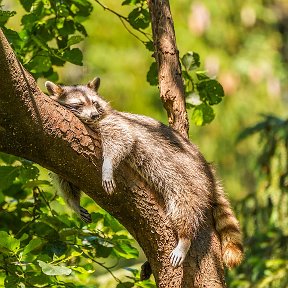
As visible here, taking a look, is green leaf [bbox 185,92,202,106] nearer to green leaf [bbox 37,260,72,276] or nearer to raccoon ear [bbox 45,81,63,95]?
raccoon ear [bbox 45,81,63,95]

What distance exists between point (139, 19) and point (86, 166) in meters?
1.35

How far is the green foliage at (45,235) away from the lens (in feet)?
12.0

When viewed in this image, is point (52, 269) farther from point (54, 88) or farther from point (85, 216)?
point (54, 88)

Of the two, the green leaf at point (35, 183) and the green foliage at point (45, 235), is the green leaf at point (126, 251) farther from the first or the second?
the green leaf at point (35, 183)

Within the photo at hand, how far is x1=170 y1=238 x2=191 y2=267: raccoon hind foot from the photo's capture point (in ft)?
11.9

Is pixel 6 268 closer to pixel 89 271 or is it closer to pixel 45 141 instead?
pixel 89 271

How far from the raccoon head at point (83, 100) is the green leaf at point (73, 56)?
9.8 inches

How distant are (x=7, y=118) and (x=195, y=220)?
3.34ft

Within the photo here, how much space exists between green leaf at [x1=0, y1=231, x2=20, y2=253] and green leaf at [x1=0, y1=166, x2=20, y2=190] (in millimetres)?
640

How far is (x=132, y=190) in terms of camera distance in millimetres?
3547

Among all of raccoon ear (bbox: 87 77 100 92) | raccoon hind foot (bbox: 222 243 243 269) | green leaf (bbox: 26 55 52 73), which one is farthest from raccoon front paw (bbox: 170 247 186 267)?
raccoon ear (bbox: 87 77 100 92)

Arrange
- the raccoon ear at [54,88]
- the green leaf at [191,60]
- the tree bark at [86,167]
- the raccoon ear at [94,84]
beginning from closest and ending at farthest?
1. the tree bark at [86,167]
2. the green leaf at [191,60]
3. the raccoon ear at [54,88]
4. the raccoon ear at [94,84]

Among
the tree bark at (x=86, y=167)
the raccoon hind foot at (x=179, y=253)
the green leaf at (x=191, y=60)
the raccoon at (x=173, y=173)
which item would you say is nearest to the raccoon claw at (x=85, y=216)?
the raccoon at (x=173, y=173)

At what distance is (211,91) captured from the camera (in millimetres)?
4461
